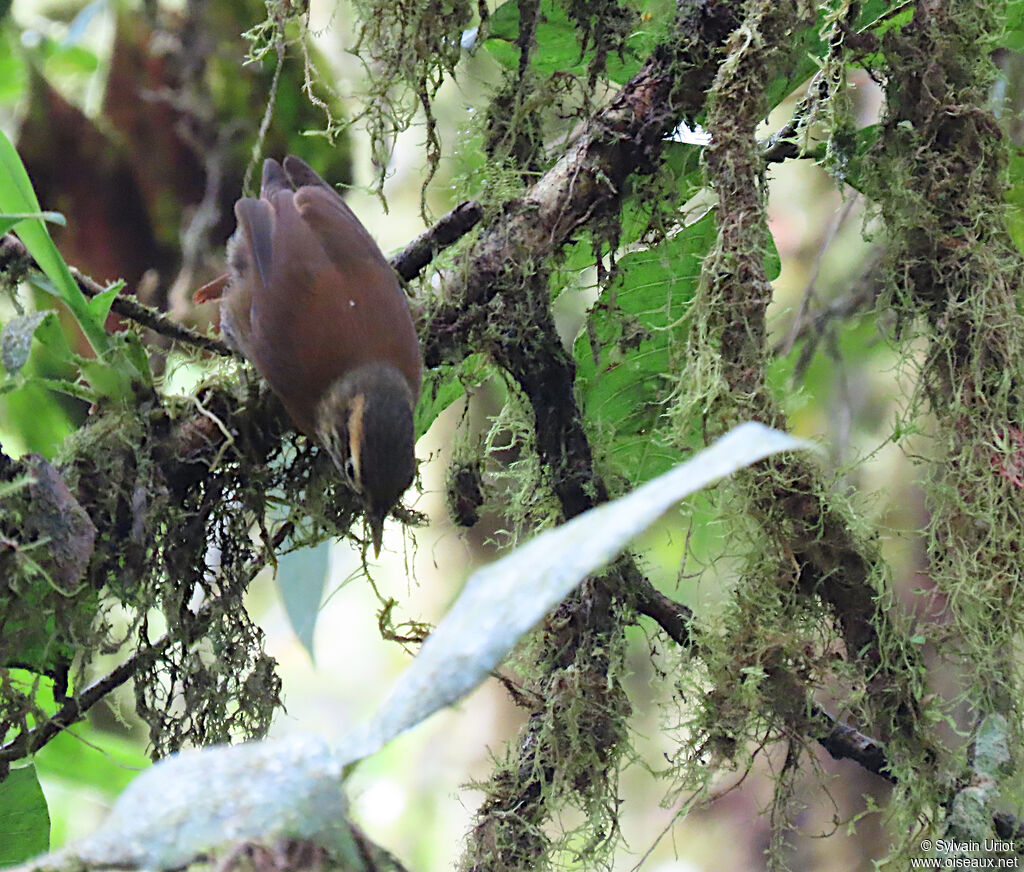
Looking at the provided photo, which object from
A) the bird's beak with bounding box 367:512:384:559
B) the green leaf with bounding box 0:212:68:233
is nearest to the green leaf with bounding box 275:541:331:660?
the bird's beak with bounding box 367:512:384:559

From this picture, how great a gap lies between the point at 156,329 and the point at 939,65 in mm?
1587

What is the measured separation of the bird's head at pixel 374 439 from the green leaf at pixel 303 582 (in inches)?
11.5

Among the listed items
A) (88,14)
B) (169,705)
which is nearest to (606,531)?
(169,705)

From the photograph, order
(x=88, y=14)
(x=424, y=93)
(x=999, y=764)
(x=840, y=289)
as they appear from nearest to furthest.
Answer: (x=999, y=764) < (x=424, y=93) < (x=840, y=289) < (x=88, y=14)

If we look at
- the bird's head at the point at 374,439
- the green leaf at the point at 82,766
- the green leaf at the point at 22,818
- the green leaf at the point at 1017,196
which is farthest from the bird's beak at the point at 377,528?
the green leaf at the point at 1017,196

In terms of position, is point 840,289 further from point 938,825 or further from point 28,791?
point 28,791

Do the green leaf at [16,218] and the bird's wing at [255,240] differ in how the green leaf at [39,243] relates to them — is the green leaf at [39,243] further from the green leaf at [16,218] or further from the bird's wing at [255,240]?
the bird's wing at [255,240]

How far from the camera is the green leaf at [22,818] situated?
178cm

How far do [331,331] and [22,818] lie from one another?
45.0 inches

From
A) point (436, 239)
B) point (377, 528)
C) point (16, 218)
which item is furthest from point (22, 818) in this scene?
point (436, 239)

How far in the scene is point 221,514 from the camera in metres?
1.93

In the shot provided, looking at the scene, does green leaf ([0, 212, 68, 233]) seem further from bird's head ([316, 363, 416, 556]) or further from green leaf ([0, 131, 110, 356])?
bird's head ([316, 363, 416, 556])

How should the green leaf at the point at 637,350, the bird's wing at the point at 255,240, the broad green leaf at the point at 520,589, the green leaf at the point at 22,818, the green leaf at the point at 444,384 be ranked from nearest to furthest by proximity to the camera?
the broad green leaf at the point at 520,589 < the green leaf at the point at 22,818 < the green leaf at the point at 637,350 < the green leaf at the point at 444,384 < the bird's wing at the point at 255,240

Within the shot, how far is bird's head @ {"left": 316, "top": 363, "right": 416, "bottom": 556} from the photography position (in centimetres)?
197
